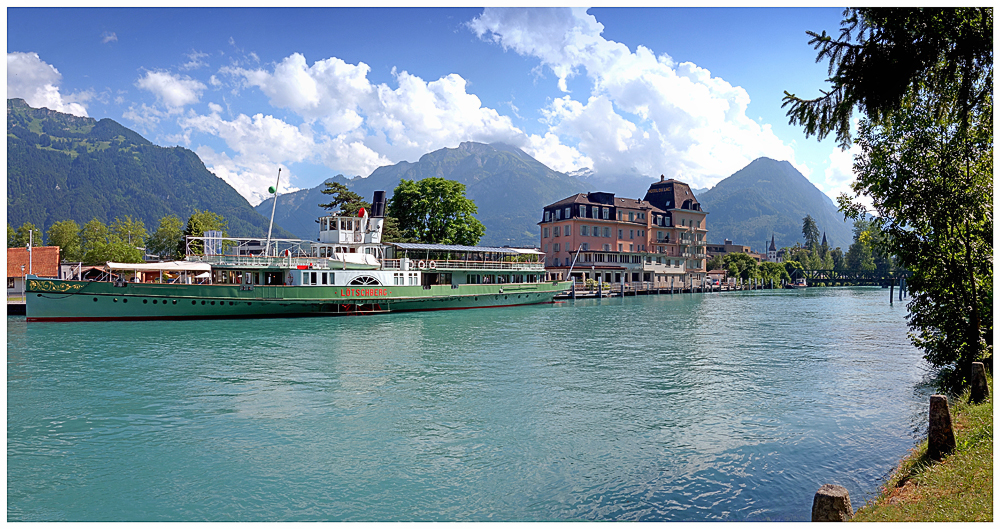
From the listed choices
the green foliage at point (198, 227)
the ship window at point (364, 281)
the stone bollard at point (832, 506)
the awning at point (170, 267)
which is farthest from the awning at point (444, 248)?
the stone bollard at point (832, 506)

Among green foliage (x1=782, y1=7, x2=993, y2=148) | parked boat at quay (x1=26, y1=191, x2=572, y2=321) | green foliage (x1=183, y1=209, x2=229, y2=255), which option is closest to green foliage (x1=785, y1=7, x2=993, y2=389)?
green foliage (x1=782, y1=7, x2=993, y2=148)

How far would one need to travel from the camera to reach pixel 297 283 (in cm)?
3744

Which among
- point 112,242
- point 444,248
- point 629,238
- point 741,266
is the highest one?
point 629,238

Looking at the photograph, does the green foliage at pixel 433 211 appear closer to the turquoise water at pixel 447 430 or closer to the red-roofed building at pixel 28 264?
the red-roofed building at pixel 28 264

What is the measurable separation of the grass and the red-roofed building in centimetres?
6043

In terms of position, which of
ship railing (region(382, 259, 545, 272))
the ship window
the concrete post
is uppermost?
ship railing (region(382, 259, 545, 272))

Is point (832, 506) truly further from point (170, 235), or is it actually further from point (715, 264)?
point (715, 264)

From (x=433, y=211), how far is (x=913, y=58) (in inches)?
2172

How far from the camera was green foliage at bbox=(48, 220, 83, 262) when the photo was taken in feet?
217

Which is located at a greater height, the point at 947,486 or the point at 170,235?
the point at 170,235

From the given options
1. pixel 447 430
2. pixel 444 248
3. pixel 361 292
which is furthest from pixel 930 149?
pixel 444 248

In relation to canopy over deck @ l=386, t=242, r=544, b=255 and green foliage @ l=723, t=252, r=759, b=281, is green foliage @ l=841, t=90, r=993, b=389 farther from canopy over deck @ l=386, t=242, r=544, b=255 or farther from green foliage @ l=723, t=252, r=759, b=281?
green foliage @ l=723, t=252, r=759, b=281

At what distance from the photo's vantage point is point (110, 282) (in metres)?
32.2

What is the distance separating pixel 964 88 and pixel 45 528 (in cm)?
1243
